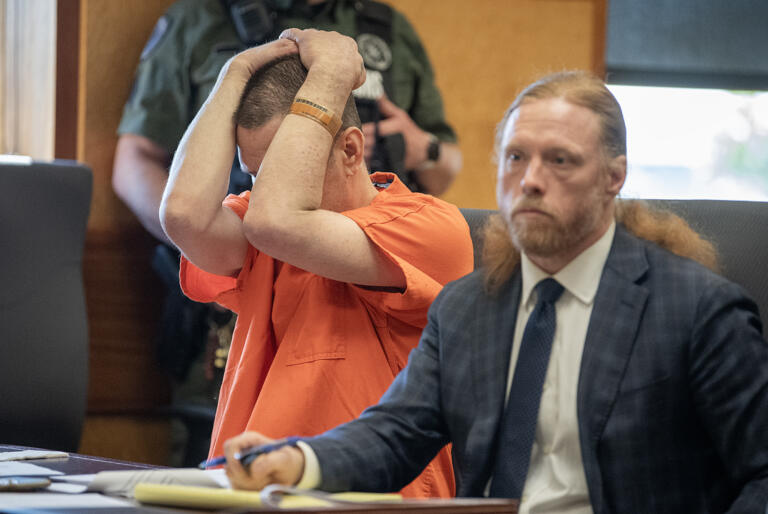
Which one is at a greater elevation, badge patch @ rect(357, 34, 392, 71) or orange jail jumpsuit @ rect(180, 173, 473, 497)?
badge patch @ rect(357, 34, 392, 71)

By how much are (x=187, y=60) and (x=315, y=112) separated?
4.40ft

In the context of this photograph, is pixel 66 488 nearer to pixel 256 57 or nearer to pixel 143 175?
pixel 256 57

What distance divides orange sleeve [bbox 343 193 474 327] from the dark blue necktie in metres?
0.26

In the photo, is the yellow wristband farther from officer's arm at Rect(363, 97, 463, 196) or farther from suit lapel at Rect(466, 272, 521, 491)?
officer's arm at Rect(363, 97, 463, 196)

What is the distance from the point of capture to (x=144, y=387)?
2.98 metres

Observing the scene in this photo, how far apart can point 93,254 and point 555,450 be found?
2048 mm

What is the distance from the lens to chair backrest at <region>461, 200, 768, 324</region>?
4.50 feet

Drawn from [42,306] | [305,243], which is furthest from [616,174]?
[42,306]

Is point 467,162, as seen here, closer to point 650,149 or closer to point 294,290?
point 650,149

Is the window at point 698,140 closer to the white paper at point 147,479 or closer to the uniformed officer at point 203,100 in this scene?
the uniformed officer at point 203,100

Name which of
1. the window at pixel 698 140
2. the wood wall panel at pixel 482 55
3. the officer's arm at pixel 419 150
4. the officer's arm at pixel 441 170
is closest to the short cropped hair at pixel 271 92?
the officer's arm at pixel 419 150

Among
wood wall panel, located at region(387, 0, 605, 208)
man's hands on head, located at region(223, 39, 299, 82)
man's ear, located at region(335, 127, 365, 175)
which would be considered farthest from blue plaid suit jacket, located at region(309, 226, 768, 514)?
wood wall panel, located at region(387, 0, 605, 208)

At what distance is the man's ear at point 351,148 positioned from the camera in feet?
5.03

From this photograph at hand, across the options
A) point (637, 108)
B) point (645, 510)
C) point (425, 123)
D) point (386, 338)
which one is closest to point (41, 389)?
point (386, 338)
